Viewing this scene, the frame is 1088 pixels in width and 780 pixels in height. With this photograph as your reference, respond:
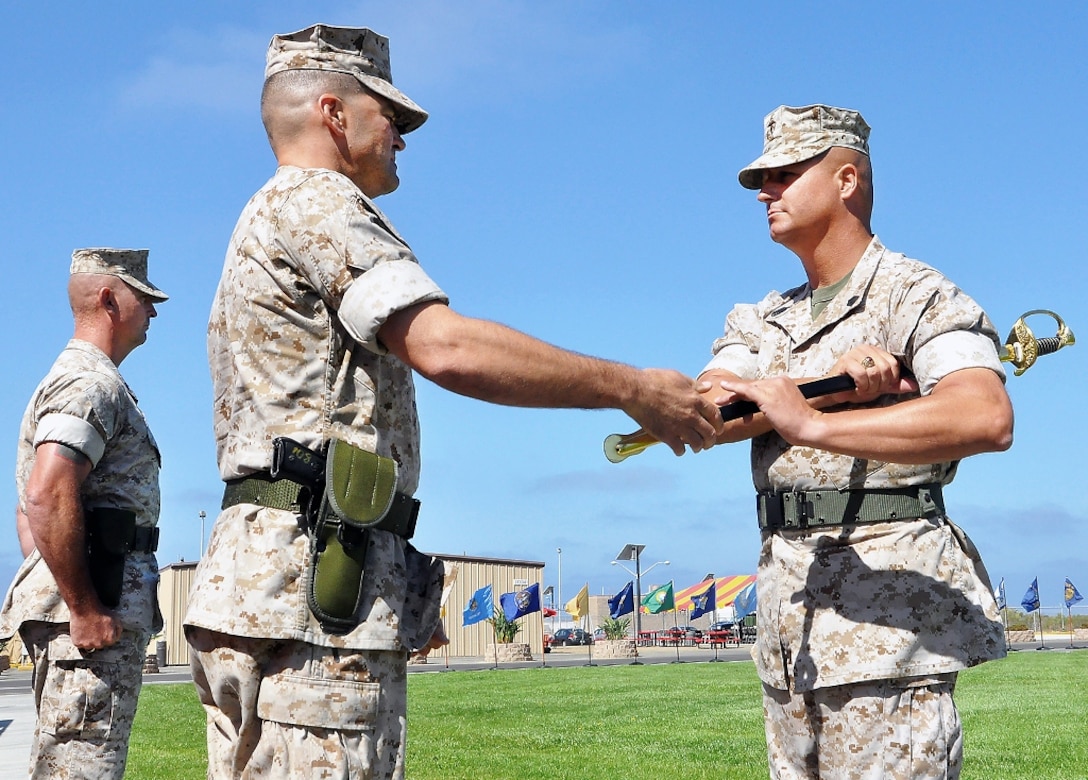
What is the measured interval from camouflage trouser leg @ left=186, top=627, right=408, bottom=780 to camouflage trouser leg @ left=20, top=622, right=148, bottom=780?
248 cm

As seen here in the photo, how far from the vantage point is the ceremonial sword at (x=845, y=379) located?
11.8 ft

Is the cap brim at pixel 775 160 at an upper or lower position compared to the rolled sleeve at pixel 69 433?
upper

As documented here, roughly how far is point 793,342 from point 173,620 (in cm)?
5113

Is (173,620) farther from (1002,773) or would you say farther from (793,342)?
(793,342)

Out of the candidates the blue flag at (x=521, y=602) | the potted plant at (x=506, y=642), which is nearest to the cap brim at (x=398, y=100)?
the blue flag at (x=521, y=602)

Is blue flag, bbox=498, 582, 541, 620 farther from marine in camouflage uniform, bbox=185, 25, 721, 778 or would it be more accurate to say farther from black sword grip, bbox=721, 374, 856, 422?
marine in camouflage uniform, bbox=185, 25, 721, 778

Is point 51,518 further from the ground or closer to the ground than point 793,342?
closer to the ground

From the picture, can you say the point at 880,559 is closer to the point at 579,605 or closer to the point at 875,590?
the point at 875,590

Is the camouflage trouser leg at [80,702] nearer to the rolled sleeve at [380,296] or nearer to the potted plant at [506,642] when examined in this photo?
the rolled sleeve at [380,296]

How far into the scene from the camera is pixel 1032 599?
6231 cm

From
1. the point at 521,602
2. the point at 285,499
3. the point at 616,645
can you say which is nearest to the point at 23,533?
the point at 285,499

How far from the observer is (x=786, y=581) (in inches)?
147

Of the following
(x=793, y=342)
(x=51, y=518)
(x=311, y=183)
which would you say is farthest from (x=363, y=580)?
(x=51, y=518)

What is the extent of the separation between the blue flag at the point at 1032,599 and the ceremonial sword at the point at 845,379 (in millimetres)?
63328
